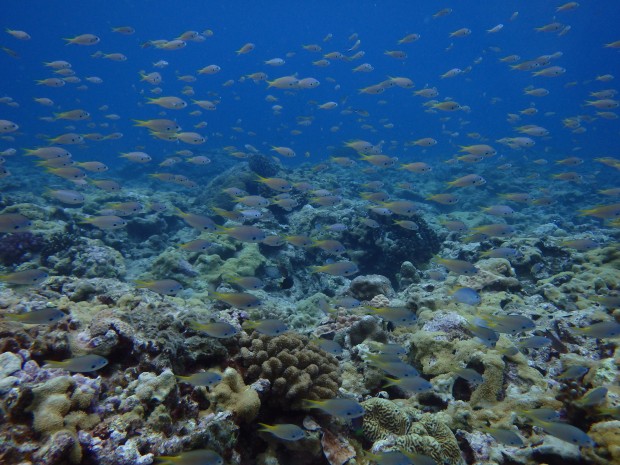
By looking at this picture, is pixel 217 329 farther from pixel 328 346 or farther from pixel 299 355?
pixel 328 346

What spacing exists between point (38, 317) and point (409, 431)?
4327 mm

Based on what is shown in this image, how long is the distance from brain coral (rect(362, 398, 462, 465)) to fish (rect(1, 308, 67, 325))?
3712 millimetres

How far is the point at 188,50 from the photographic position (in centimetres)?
18000

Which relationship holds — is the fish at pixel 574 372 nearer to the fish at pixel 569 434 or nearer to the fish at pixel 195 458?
the fish at pixel 569 434

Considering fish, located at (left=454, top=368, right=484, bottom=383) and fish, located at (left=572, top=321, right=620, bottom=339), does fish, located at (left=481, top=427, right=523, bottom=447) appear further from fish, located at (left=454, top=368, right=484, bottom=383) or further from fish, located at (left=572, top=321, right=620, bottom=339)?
fish, located at (left=572, top=321, right=620, bottom=339)

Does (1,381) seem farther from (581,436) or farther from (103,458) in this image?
(581,436)

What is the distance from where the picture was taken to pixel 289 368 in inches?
157

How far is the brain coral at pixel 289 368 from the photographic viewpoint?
12.9ft

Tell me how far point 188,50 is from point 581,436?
211 meters

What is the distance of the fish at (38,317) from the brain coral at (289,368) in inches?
81.6

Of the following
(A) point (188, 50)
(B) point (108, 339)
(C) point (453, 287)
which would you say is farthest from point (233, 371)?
(A) point (188, 50)

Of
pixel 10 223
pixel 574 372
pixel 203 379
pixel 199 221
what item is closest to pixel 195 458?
pixel 203 379

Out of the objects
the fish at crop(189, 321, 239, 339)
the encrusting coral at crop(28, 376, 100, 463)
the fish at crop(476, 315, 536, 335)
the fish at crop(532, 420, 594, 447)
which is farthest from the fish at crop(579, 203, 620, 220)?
the encrusting coral at crop(28, 376, 100, 463)

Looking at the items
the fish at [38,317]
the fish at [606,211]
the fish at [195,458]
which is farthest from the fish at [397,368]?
the fish at [606,211]
